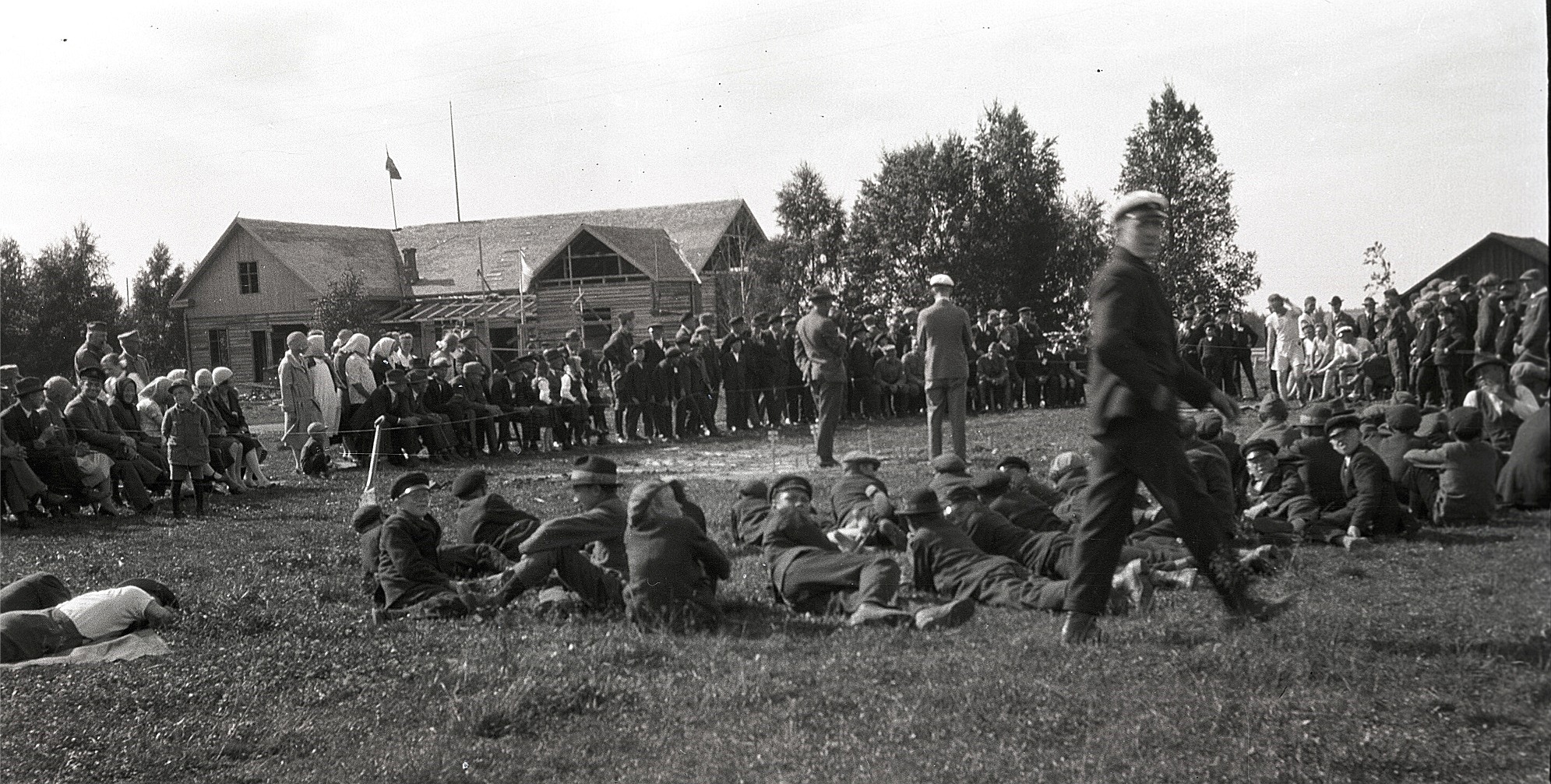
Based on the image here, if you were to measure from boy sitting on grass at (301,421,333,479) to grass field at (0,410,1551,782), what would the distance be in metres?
7.35

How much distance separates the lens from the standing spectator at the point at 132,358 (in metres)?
14.7

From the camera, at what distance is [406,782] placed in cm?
487

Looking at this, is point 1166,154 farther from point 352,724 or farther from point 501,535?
point 352,724

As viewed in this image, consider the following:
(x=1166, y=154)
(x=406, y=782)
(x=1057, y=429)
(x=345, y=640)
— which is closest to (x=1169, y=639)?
(x=406, y=782)

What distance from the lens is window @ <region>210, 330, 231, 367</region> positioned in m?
38.8

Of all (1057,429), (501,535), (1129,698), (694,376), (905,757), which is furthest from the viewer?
(694,376)

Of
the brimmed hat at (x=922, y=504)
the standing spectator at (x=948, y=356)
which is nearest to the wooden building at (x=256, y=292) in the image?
the standing spectator at (x=948, y=356)

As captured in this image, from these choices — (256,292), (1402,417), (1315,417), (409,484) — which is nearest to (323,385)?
(409,484)

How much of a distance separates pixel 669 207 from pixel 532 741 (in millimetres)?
46601

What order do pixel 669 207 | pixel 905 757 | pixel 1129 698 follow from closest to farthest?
pixel 905 757
pixel 1129 698
pixel 669 207

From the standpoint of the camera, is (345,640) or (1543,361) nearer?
(1543,361)

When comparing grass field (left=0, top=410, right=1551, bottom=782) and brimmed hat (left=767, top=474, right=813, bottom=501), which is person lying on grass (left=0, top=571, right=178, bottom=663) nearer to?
grass field (left=0, top=410, right=1551, bottom=782)

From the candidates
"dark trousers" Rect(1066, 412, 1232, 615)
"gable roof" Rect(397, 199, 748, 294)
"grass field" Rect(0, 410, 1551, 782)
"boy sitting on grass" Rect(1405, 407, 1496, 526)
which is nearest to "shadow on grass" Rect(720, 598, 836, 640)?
"grass field" Rect(0, 410, 1551, 782)

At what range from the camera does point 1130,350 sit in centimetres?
516
